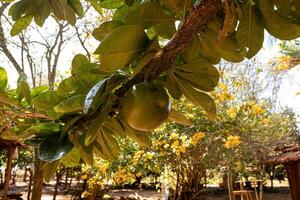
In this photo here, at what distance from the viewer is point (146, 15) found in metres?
0.63

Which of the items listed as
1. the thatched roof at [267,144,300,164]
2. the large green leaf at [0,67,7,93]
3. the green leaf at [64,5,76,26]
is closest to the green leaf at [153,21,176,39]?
the large green leaf at [0,67,7,93]

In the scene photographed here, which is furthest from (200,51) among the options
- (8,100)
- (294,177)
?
(294,177)

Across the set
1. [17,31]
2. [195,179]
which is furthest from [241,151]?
[17,31]

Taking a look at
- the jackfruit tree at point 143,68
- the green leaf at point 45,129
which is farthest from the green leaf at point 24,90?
the green leaf at point 45,129

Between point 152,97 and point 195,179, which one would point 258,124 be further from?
point 152,97

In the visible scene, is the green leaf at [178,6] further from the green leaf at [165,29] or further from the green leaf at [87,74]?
the green leaf at [87,74]

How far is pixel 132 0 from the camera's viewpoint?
0.73 metres

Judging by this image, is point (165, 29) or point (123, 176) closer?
point (165, 29)

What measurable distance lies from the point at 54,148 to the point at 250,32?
0.48 metres

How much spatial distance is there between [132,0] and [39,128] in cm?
37

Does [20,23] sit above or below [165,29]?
above

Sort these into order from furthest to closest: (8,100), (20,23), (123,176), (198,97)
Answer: (123,176)
(20,23)
(8,100)
(198,97)

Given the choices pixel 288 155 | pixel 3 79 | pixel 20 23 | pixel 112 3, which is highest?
pixel 288 155

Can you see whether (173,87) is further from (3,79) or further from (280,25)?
(3,79)
